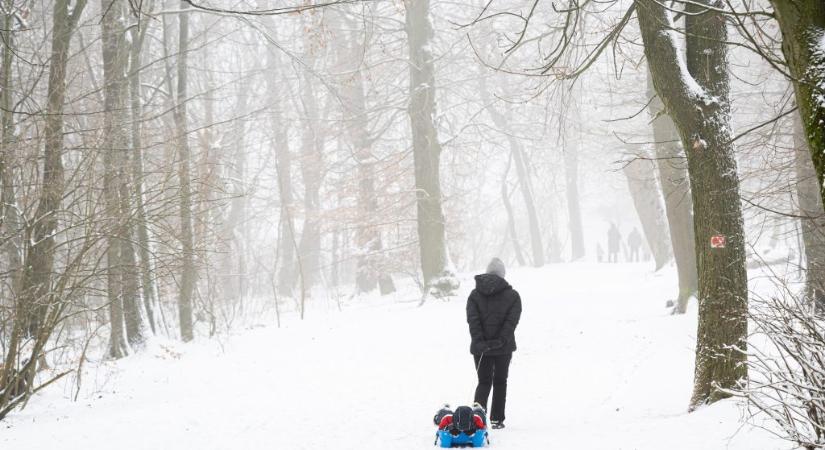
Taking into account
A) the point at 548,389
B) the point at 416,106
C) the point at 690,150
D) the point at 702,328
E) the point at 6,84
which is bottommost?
the point at 548,389

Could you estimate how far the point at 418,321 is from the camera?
13.9 metres

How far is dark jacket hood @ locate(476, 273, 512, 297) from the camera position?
22.3 feet

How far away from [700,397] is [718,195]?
6.07 ft

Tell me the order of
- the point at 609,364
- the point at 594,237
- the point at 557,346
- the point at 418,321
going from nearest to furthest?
the point at 609,364, the point at 557,346, the point at 418,321, the point at 594,237

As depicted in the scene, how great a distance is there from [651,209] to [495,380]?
17.8 metres

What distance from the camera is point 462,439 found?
5.89m

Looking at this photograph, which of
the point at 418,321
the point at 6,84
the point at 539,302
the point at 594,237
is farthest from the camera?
the point at 594,237

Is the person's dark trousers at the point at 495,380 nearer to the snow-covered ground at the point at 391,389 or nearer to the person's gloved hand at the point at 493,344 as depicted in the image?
the person's gloved hand at the point at 493,344

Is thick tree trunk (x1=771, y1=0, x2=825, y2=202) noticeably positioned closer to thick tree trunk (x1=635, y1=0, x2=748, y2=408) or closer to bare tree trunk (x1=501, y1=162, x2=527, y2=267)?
thick tree trunk (x1=635, y1=0, x2=748, y2=408)

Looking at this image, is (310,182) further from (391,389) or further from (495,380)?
(495,380)

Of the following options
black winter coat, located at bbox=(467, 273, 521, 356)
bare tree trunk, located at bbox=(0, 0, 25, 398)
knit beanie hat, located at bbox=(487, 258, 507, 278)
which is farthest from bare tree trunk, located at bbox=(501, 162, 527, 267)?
bare tree trunk, located at bbox=(0, 0, 25, 398)

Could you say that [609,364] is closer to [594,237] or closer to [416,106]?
[416,106]

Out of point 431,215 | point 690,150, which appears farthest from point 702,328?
point 431,215

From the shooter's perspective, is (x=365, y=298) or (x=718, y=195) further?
(x=365, y=298)
